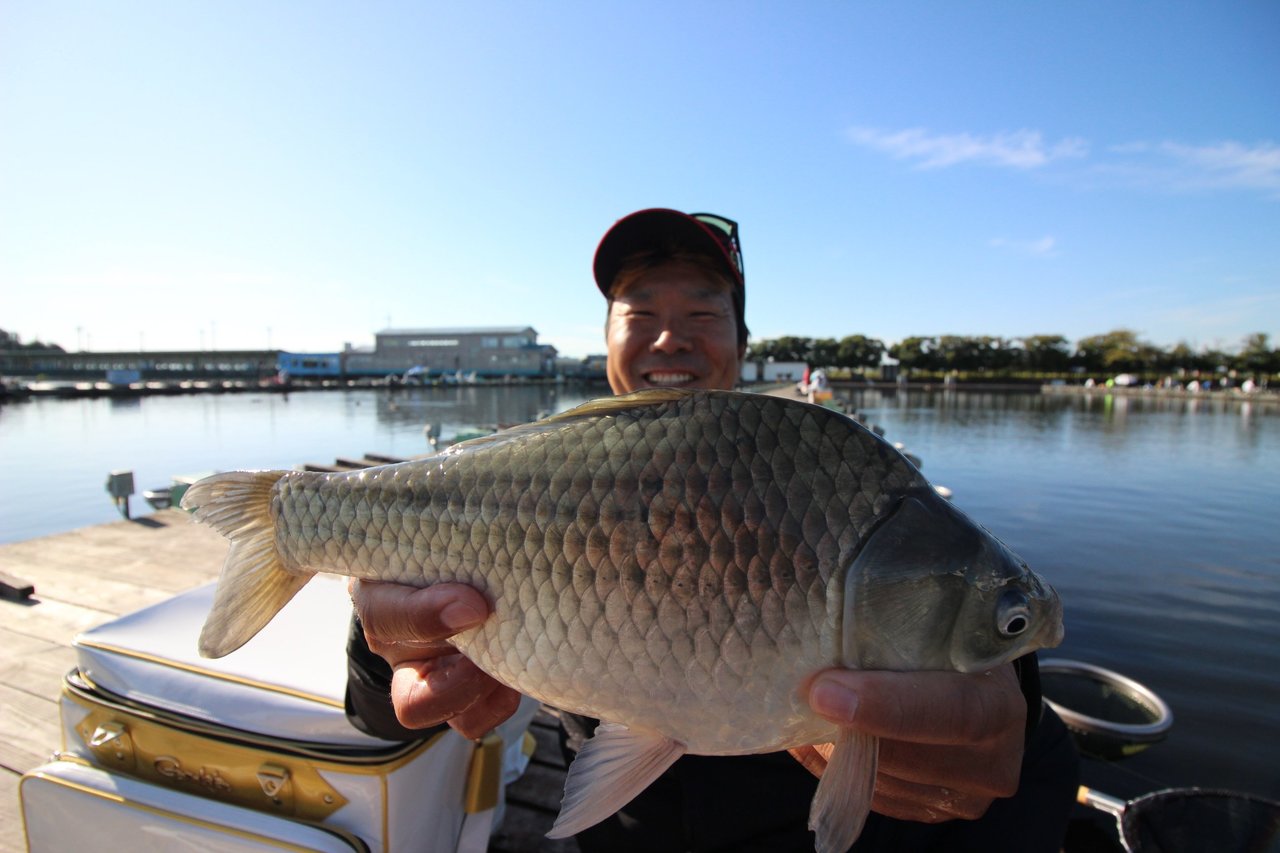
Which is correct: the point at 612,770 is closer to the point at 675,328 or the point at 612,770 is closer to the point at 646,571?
the point at 646,571

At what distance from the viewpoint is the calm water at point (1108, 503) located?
21.5 feet

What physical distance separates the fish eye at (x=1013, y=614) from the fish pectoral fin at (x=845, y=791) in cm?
31

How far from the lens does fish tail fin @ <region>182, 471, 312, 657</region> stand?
4.92ft

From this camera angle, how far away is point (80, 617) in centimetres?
437

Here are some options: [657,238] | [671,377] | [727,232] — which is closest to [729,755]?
[671,377]

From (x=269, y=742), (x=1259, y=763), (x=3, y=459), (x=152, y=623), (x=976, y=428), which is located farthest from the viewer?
(x=976, y=428)

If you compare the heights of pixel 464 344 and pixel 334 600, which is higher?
pixel 464 344

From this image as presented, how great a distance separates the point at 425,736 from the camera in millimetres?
1884

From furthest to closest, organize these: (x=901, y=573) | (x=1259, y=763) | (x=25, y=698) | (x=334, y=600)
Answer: (x=1259, y=763) < (x=25, y=698) < (x=334, y=600) < (x=901, y=573)

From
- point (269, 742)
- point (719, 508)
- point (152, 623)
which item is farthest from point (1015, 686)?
point (152, 623)

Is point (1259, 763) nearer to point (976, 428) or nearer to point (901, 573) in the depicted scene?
point (901, 573)

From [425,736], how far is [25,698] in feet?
9.98

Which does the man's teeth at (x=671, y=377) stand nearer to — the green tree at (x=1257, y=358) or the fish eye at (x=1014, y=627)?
the fish eye at (x=1014, y=627)

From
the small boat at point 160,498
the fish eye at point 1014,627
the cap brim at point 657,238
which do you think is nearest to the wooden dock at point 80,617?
the small boat at point 160,498
